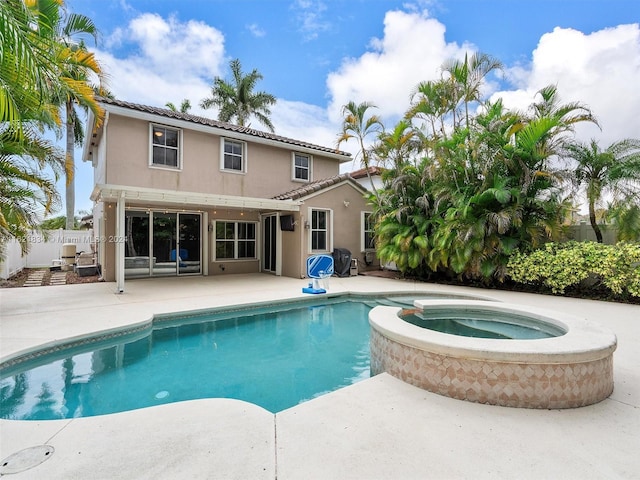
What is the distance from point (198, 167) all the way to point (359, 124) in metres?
6.86

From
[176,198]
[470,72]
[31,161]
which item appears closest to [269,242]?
[176,198]

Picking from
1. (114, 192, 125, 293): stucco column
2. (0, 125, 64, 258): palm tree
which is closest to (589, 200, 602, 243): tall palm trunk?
(114, 192, 125, 293): stucco column

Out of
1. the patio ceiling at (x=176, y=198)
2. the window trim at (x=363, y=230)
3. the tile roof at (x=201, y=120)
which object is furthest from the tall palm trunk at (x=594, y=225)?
the tile roof at (x=201, y=120)

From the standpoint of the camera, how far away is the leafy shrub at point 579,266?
8492mm

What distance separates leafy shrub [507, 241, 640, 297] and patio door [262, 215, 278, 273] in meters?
9.29

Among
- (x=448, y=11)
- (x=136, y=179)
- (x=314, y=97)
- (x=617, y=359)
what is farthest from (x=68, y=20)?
(x=617, y=359)

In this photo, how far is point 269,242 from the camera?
Result: 15.4 m

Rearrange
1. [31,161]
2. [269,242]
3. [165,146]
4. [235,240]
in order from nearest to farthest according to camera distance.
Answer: [31,161] → [165,146] → [235,240] → [269,242]

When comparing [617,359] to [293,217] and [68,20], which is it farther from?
[68,20]

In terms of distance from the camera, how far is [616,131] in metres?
10.5

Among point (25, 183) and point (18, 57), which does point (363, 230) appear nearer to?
point (25, 183)

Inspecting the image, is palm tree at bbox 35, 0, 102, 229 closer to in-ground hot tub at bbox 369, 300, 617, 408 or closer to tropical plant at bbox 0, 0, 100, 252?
tropical plant at bbox 0, 0, 100, 252

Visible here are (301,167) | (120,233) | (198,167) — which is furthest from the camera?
(301,167)

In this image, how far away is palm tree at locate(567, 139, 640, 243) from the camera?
371 inches
